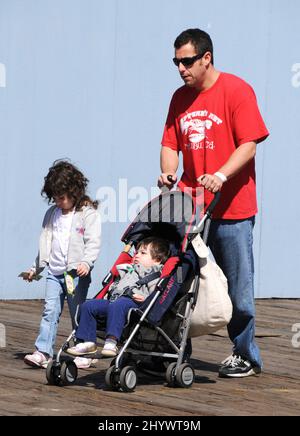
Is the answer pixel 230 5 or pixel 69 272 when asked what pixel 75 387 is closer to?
pixel 69 272

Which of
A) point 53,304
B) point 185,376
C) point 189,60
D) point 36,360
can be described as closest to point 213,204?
point 189,60

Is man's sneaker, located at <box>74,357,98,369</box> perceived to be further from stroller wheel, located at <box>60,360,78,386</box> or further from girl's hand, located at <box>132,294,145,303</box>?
girl's hand, located at <box>132,294,145,303</box>

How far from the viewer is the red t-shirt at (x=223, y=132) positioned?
7.51 metres

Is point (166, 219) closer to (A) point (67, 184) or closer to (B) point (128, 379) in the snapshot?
(A) point (67, 184)

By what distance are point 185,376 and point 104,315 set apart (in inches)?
24.3

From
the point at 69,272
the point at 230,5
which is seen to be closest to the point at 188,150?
the point at 69,272

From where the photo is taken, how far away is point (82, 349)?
6910mm

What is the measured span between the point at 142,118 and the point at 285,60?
5.90 feet

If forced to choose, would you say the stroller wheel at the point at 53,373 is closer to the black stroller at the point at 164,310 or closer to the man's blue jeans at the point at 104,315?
the black stroller at the point at 164,310

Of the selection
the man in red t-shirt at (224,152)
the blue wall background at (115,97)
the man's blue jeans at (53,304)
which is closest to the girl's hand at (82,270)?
the man's blue jeans at (53,304)

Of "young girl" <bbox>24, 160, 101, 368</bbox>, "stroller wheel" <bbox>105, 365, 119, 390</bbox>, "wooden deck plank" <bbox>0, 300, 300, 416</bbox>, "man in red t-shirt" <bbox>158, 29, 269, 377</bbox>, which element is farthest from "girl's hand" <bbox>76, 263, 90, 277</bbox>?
"stroller wheel" <bbox>105, 365, 119, 390</bbox>

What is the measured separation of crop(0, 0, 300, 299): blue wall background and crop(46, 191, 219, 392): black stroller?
3.53 m

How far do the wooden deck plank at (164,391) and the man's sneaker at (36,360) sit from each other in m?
0.05
